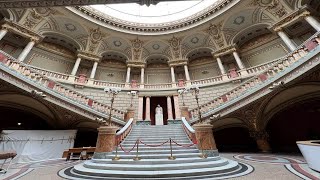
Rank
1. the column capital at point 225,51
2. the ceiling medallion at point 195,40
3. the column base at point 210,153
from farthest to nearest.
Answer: the ceiling medallion at point 195,40 → the column capital at point 225,51 → the column base at point 210,153

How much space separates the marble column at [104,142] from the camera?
5.41m

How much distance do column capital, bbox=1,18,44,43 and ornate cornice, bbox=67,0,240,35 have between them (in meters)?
3.81

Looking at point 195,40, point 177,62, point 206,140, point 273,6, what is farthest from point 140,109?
point 273,6

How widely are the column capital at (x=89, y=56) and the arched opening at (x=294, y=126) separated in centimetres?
1577

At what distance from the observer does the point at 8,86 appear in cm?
719

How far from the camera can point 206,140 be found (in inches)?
217

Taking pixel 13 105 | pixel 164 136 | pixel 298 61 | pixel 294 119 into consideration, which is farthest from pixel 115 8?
pixel 294 119

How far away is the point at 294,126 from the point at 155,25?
584 inches

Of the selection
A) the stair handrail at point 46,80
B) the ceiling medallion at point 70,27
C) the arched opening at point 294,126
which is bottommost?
the arched opening at point 294,126

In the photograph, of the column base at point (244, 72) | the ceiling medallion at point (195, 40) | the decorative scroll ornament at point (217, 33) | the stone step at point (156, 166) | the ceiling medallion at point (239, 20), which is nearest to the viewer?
the stone step at point (156, 166)

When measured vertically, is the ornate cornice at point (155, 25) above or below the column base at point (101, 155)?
above

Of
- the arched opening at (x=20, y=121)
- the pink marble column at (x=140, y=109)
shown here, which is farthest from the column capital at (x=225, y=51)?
the arched opening at (x=20, y=121)

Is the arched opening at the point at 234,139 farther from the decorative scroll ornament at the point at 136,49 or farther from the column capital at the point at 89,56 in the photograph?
the column capital at the point at 89,56

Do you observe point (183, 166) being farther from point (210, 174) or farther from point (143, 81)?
point (143, 81)
